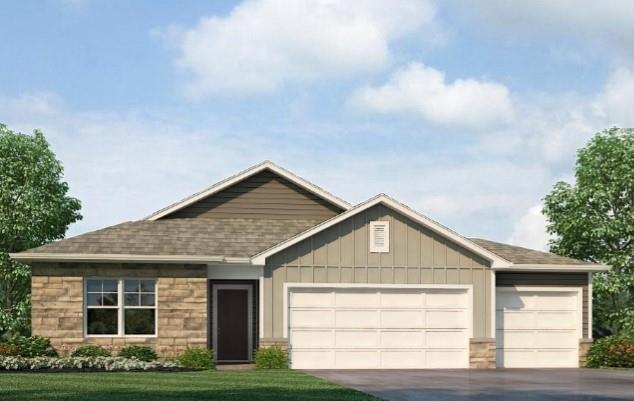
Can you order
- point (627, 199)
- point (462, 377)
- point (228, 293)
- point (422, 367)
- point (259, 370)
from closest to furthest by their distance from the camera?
point (462, 377) → point (259, 370) → point (422, 367) → point (228, 293) → point (627, 199)

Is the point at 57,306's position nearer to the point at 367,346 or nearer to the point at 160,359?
the point at 160,359

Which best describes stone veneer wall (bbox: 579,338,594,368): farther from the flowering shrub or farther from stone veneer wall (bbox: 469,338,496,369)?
the flowering shrub

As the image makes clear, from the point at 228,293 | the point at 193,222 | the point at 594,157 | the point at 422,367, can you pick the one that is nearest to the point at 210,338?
the point at 228,293

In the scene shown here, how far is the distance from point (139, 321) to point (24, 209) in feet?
47.2

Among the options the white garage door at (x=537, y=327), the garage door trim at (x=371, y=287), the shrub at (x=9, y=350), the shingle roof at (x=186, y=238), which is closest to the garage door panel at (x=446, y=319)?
the garage door trim at (x=371, y=287)

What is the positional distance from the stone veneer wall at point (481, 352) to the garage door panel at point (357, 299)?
10.1ft

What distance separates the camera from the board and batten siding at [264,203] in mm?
33531

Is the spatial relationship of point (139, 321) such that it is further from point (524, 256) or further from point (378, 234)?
point (524, 256)

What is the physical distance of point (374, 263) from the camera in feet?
97.1

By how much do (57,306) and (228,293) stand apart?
6092 millimetres

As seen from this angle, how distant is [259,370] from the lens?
28.0 metres

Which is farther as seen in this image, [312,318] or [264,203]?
[264,203]

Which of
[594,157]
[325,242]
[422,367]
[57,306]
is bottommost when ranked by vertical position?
[422,367]

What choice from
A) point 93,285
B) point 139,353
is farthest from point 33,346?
point 139,353
